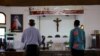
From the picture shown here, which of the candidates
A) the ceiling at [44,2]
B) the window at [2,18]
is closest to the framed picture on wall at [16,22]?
the window at [2,18]

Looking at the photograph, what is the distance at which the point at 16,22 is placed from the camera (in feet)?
28.7

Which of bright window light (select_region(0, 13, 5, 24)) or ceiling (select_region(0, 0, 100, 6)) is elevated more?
ceiling (select_region(0, 0, 100, 6))

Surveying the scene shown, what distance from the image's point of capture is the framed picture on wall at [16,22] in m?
8.69

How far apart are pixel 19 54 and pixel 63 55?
4.42ft

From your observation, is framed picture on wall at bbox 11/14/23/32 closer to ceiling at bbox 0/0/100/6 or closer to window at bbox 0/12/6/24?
window at bbox 0/12/6/24

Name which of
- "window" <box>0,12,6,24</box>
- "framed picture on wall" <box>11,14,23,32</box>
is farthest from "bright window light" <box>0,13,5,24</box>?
"framed picture on wall" <box>11,14,23,32</box>

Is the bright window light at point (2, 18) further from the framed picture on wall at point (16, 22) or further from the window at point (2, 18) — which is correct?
the framed picture on wall at point (16, 22)

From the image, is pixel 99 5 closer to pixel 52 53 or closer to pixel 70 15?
pixel 70 15

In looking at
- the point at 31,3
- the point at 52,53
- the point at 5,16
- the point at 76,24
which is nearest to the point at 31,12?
the point at 31,3

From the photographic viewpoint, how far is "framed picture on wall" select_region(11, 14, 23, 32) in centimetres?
869

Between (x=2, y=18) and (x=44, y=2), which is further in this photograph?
(x=2, y=18)

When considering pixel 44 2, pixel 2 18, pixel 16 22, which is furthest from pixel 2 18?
pixel 44 2

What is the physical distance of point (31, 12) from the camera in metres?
8.54

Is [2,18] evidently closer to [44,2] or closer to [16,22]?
[16,22]
